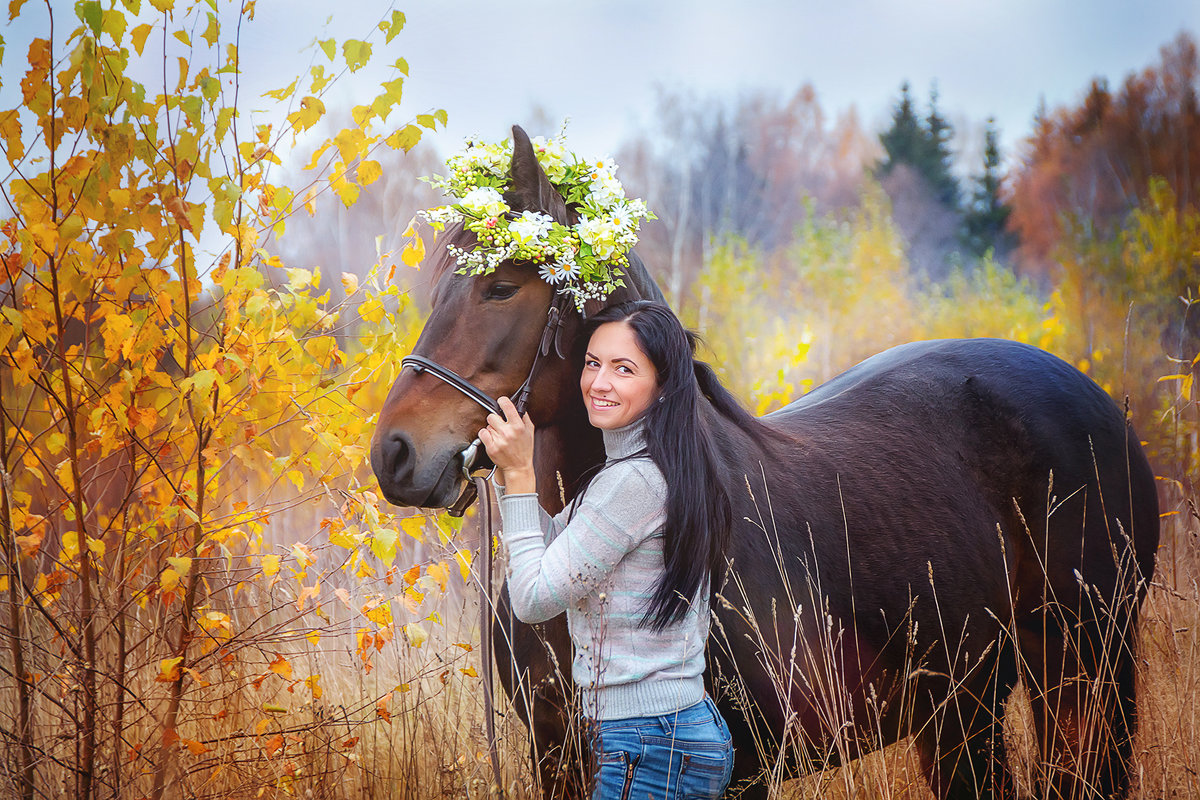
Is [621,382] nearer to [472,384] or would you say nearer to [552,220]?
[472,384]

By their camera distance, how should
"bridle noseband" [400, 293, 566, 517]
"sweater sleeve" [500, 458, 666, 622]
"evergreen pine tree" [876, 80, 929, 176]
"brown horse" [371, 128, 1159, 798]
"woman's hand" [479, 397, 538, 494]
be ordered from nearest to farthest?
"sweater sleeve" [500, 458, 666, 622], "woman's hand" [479, 397, 538, 494], "bridle noseband" [400, 293, 566, 517], "brown horse" [371, 128, 1159, 798], "evergreen pine tree" [876, 80, 929, 176]

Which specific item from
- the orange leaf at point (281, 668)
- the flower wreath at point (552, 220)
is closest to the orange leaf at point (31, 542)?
the orange leaf at point (281, 668)

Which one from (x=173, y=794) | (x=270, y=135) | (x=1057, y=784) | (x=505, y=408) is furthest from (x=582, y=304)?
(x=1057, y=784)

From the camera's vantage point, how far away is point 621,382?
6.07 feet

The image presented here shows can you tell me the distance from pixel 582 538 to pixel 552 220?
809mm

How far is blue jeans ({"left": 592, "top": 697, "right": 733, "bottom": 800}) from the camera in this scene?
1.72 metres

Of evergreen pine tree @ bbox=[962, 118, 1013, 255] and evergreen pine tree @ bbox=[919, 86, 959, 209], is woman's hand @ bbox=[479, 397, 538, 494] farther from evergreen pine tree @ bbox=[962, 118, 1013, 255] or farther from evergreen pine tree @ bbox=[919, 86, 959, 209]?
evergreen pine tree @ bbox=[919, 86, 959, 209]

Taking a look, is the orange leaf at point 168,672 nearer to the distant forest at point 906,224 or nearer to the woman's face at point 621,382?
the woman's face at point 621,382

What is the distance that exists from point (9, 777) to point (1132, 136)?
24.6 metres

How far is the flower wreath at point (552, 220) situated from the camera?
1.99 metres

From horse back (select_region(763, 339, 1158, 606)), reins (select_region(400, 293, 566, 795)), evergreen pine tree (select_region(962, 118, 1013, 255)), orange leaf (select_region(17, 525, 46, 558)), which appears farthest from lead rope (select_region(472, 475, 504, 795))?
evergreen pine tree (select_region(962, 118, 1013, 255))

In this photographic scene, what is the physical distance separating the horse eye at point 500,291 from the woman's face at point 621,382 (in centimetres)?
30

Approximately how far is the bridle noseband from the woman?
77 millimetres

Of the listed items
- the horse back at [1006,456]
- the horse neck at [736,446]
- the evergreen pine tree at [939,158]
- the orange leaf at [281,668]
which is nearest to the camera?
the orange leaf at [281,668]
